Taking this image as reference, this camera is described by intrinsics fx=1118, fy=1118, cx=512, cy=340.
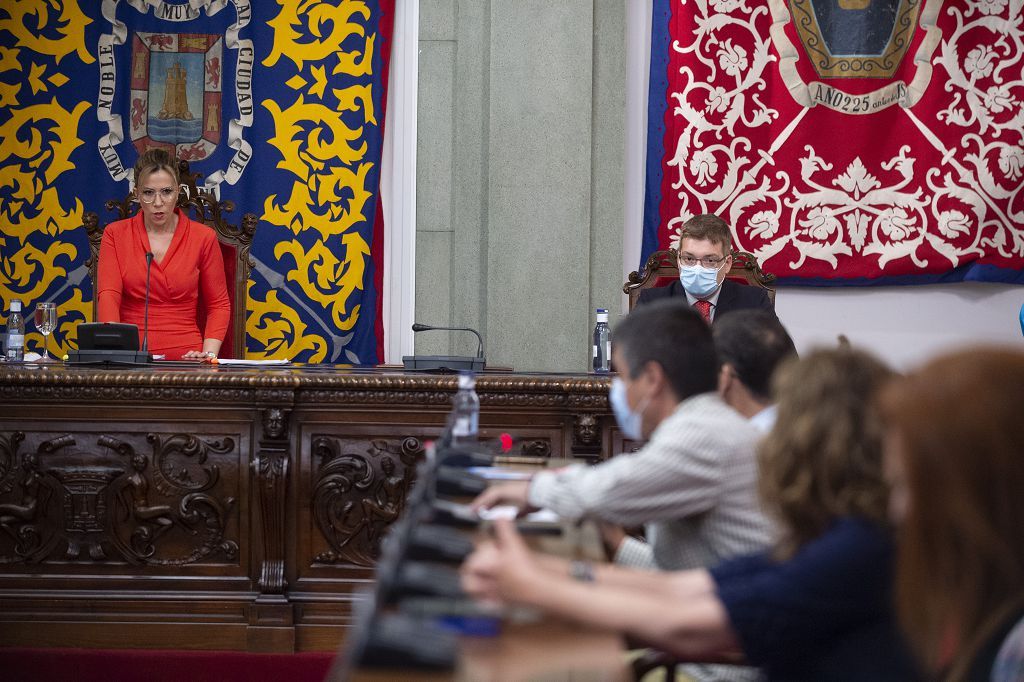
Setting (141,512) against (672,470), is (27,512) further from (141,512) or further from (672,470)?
(672,470)

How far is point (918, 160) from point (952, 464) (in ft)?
14.0

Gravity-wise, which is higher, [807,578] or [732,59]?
Answer: [732,59]

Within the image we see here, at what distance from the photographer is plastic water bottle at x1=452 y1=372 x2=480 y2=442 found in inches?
111

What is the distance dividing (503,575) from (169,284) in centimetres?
317

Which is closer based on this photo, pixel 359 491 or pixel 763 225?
pixel 359 491

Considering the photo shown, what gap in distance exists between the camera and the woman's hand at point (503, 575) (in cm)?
134

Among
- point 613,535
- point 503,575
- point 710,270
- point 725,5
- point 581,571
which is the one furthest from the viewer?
point 725,5

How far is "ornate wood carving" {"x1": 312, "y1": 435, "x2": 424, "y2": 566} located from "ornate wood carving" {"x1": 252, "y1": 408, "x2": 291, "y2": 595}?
0.32 ft

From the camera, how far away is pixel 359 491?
3242 millimetres

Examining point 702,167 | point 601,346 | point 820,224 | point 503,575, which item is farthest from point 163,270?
point 503,575

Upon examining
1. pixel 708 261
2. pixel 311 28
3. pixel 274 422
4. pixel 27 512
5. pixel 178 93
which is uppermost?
pixel 311 28

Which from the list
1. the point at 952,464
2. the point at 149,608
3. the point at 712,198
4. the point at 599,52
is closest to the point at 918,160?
the point at 712,198

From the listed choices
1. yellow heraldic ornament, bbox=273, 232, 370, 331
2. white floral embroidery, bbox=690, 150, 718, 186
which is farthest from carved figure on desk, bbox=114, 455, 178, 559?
white floral embroidery, bbox=690, 150, 718, 186

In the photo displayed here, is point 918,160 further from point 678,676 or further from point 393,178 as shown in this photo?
point 678,676
